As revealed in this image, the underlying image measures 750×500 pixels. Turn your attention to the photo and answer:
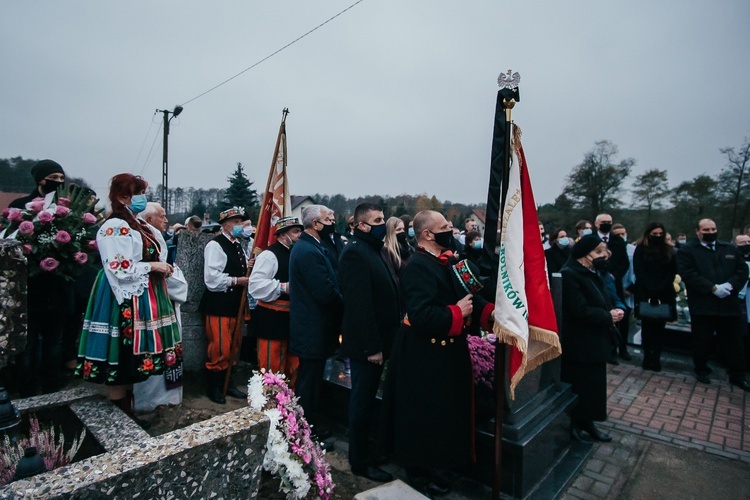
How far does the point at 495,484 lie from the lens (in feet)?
9.72

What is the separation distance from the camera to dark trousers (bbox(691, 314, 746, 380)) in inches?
233

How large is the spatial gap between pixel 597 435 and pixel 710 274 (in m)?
3.31

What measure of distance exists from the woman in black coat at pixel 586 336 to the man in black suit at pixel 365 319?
1831 mm

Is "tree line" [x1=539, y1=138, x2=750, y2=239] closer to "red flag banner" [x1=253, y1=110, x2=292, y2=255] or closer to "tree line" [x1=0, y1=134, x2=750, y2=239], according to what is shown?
"tree line" [x1=0, y1=134, x2=750, y2=239]

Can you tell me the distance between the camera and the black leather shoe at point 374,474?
3.58m

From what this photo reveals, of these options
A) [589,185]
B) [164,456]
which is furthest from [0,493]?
[589,185]

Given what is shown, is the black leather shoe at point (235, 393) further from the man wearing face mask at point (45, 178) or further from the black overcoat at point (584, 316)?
the black overcoat at point (584, 316)

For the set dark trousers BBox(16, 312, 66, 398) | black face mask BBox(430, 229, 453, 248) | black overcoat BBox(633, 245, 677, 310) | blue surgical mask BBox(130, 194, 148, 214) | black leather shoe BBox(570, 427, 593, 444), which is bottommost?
black leather shoe BBox(570, 427, 593, 444)

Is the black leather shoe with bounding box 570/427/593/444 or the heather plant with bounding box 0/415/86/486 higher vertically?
the heather plant with bounding box 0/415/86/486

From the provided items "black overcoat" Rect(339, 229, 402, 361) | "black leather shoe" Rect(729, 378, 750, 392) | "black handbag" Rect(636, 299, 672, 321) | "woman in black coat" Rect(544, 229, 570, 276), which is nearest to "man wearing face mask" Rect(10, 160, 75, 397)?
"black overcoat" Rect(339, 229, 402, 361)

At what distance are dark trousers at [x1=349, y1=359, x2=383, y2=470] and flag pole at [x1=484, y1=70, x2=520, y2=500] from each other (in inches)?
44.0

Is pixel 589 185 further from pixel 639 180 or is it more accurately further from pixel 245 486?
pixel 245 486

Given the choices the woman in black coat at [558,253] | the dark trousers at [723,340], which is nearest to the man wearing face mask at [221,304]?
the woman in black coat at [558,253]

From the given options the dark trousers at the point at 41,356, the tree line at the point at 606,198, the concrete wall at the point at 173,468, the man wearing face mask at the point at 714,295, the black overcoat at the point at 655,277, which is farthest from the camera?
the tree line at the point at 606,198
